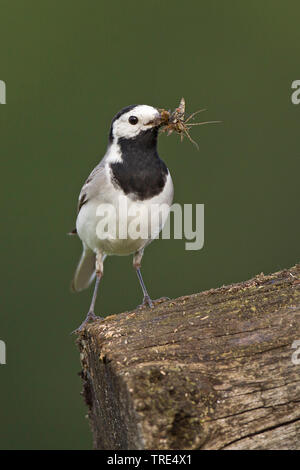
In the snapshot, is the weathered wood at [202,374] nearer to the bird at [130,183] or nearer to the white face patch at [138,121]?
the bird at [130,183]

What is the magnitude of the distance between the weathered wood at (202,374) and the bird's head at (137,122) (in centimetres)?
113

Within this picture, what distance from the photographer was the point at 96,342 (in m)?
2.11

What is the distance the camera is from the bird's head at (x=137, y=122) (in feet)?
9.96

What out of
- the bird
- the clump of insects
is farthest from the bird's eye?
the clump of insects

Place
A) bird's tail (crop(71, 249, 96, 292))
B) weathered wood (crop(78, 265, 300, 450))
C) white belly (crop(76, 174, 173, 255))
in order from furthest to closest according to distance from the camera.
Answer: bird's tail (crop(71, 249, 96, 292)), white belly (crop(76, 174, 173, 255)), weathered wood (crop(78, 265, 300, 450))

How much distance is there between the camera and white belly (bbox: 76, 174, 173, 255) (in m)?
3.00

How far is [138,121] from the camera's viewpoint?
3049mm

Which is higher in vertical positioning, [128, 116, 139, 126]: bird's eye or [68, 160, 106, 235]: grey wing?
[128, 116, 139, 126]: bird's eye

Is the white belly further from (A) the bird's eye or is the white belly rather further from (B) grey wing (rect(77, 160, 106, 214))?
(A) the bird's eye

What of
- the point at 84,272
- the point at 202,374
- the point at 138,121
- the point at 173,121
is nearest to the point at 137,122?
the point at 138,121

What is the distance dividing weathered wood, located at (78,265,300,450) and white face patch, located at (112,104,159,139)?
44.8 inches

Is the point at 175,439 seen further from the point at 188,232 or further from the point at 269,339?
the point at 188,232

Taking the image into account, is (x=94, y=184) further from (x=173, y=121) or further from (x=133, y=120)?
(x=173, y=121)

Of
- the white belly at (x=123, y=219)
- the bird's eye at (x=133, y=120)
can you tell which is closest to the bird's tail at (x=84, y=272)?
the white belly at (x=123, y=219)
